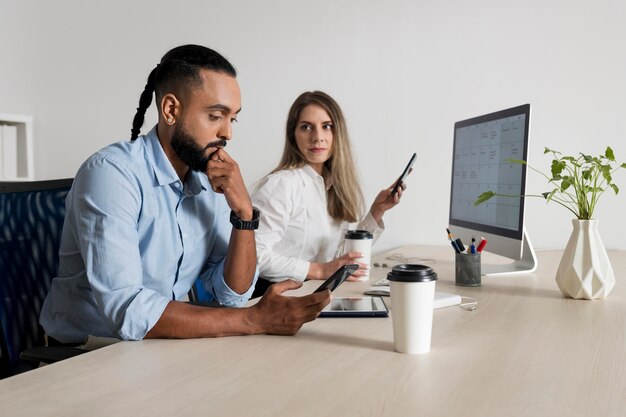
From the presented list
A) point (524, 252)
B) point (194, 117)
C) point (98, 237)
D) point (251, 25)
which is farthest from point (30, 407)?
point (251, 25)

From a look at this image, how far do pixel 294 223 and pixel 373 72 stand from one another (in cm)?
98

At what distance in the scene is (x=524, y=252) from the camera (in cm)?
215

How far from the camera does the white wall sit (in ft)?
9.07

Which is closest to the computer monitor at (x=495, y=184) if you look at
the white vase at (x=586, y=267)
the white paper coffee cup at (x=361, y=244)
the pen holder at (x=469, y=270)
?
the pen holder at (x=469, y=270)

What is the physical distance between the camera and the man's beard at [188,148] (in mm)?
1607

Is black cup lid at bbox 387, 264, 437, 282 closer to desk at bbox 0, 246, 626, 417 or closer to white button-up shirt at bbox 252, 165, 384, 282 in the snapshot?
desk at bbox 0, 246, 626, 417

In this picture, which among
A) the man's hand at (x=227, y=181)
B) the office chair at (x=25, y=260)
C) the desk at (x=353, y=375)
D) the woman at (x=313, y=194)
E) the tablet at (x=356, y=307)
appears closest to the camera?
the desk at (x=353, y=375)

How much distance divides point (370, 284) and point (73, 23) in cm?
269

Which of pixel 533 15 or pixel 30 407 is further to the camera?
pixel 533 15

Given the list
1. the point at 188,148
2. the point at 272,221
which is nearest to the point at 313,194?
the point at 272,221

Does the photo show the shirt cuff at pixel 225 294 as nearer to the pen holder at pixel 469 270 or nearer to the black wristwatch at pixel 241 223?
the black wristwatch at pixel 241 223

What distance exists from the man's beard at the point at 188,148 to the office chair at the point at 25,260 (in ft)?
1.24

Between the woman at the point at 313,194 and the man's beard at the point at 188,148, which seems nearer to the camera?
the man's beard at the point at 188,148

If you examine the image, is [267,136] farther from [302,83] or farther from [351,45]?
[351,45]
